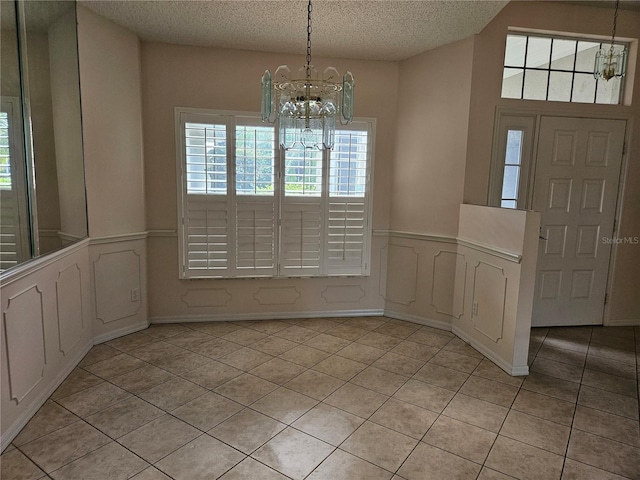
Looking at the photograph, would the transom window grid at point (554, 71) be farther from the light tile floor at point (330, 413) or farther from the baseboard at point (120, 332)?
the baseboard at point (120, 332)

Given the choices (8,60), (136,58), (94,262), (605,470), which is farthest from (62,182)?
(605,470)

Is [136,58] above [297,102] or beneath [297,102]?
above

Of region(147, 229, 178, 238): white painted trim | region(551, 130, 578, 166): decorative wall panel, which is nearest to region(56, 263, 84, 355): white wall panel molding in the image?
region(147, 229, 178, 238): white painted trim

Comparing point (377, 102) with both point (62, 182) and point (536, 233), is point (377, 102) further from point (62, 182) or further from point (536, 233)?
point (62, 182)

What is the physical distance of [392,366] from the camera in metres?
3.21

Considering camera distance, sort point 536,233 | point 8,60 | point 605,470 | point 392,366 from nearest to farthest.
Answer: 1. point 605,470
2. point 8,60
3. point 536,233
4. point 392,366

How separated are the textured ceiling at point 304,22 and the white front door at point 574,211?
1.45 metres

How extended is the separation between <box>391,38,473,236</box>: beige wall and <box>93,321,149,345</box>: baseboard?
2.72m

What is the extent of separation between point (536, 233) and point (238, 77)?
2.96m

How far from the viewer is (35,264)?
243 cm

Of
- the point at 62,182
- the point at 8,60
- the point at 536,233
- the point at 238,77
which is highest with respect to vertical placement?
the point at 238,77

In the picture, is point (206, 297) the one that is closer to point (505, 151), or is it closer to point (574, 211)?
point (505, 151)

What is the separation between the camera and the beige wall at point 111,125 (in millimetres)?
3232

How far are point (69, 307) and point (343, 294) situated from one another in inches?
98.9
